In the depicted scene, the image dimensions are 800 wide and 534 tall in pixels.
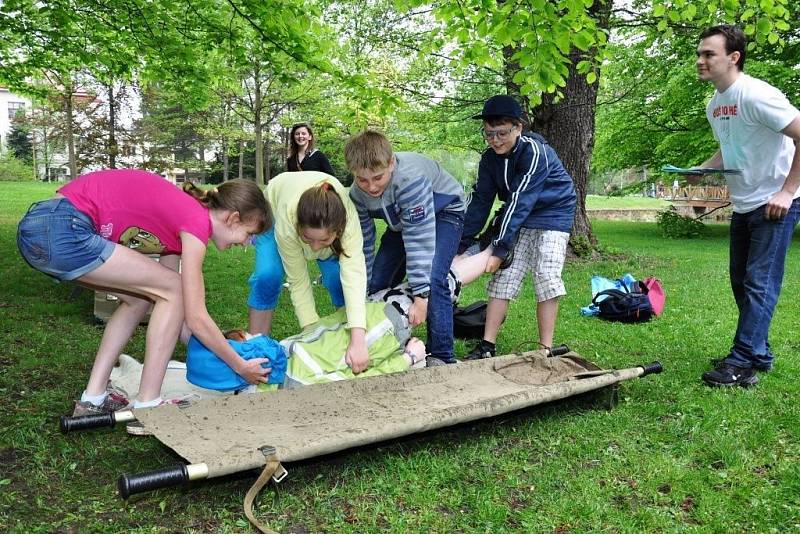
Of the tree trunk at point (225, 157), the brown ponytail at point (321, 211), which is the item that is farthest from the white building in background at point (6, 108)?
the brown ponytail at point (321, 211)

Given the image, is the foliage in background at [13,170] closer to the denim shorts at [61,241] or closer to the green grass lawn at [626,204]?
the green grass lawn at [626,204]

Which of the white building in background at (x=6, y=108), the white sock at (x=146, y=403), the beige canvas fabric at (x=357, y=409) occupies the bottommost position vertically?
the white sock at (x=146, y=403)

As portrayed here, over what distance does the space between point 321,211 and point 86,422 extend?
1414 millimetres

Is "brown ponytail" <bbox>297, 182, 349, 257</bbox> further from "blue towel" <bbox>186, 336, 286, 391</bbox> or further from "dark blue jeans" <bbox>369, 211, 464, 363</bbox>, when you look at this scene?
"dark blue jeans" <bbox>369, 211, 464, 363</bbox>

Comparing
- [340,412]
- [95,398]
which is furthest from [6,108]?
[340,412]

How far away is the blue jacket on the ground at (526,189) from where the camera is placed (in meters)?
4.03

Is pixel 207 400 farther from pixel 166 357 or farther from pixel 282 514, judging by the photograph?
pixel 282 514

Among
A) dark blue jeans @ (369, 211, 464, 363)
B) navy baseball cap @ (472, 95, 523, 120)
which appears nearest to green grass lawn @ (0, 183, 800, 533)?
dark blue jeans @ (369, 211, 464, 363)

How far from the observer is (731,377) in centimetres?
386

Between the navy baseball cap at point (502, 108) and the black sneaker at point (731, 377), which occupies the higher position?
the navy baseball cap at point (502, 108)

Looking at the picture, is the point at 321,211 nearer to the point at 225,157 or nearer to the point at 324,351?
the point at 324,351

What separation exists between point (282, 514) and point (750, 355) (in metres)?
3.07

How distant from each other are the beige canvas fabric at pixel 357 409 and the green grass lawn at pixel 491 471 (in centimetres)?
17

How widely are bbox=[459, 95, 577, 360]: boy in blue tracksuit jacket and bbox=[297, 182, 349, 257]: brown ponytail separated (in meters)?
1.20
